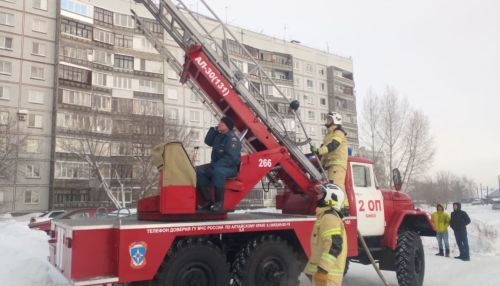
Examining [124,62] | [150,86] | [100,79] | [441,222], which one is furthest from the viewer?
[150,86]

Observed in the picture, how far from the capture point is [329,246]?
4918 mm

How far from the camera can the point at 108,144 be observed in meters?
38.3

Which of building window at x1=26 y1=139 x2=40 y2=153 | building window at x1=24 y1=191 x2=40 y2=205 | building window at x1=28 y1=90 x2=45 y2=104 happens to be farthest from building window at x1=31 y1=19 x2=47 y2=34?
building window at x1=24 y1=191 x2=40 y2=205

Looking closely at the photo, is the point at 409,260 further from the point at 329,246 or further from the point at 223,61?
the point at 223,61

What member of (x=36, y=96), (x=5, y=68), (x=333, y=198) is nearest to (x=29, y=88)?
(x=36, y=96)

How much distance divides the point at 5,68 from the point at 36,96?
3.58m

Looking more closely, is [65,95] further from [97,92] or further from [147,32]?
[147,32]

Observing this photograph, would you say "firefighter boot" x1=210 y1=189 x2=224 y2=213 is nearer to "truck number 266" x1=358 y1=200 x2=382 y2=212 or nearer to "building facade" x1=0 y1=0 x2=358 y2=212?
"truck number 266" x1=358 y1=200 x2=382 y2=212

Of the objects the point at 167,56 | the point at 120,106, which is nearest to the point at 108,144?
the point at 120,106

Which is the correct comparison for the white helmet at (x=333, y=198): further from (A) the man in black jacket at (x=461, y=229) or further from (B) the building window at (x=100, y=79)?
(B) the building window at (x=100, y=79)

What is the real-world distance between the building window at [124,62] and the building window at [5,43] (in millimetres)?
9549

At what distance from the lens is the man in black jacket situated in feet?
47.3

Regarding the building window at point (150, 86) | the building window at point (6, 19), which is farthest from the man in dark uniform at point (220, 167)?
the building window at point (6, 19)

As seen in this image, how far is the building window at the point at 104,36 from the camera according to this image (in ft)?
142
